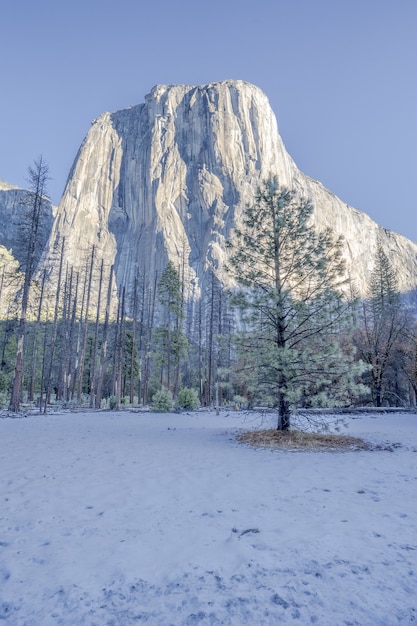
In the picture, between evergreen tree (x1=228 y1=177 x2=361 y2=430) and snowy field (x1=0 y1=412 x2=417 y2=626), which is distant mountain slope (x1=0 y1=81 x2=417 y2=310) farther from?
snowy field (x1=0 y1=412 x2=417 y2=626)

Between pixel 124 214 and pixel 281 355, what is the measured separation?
99.1 meters

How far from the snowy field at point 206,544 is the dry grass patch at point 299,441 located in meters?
2.50

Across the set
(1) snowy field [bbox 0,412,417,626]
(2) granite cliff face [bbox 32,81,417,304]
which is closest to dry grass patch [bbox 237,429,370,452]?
(1) snowy field [bbox 0,412,417,626]

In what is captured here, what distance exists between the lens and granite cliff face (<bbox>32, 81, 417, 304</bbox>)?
93.1m

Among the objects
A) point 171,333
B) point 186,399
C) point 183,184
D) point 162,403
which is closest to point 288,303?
point 162,403

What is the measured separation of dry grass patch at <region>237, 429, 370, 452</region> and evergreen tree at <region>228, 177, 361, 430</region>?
0.70 metres

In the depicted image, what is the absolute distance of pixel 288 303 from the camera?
10.8 m

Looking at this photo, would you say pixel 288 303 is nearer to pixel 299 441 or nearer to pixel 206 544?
pixel 299 441

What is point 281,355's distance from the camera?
32.4ft

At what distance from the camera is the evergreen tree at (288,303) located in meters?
10.2

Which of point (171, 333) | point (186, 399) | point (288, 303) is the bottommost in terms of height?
point (186, 399)

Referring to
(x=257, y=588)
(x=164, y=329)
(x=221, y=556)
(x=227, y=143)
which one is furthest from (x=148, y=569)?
(x=227, y=143)

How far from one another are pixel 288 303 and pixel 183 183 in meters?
98.0

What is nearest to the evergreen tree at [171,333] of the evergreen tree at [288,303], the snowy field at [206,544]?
the evergreen tree at [288,303]
